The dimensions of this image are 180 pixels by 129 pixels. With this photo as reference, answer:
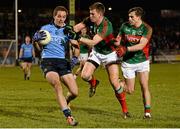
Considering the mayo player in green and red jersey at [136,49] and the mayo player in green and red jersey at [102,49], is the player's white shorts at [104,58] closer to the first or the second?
the mayo player in green and red jersey at [102,49]

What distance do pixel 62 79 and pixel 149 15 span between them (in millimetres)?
51308

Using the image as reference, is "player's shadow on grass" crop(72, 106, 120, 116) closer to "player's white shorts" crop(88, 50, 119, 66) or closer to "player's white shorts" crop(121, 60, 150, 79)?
"player's white shorts" crop(121, 60, 150, 79)

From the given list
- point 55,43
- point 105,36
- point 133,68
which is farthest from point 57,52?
point 133,68

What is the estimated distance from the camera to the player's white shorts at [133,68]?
526 inches

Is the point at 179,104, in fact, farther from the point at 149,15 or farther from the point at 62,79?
the point at 149,15

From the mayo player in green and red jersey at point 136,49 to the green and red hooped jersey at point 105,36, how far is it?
0.21 meters

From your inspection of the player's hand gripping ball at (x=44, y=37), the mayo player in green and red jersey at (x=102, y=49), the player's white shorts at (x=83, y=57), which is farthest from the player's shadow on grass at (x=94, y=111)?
the player's white shorts at (x=83, y=57)

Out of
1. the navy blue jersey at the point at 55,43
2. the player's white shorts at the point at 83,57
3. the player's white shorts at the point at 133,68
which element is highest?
the navy blue jersey at the point at 55,43

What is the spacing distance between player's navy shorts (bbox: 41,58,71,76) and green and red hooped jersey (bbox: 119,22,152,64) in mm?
1800

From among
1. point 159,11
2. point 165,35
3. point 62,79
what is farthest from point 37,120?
point 159,11

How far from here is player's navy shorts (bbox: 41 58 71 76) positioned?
466 inches

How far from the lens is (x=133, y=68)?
44.1 ft

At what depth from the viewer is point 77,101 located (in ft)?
55.4

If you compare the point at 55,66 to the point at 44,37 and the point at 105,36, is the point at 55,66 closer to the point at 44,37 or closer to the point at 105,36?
the point at 44,37
